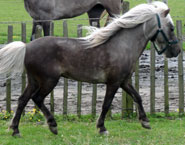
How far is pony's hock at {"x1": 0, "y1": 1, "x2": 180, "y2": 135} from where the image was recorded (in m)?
6.63

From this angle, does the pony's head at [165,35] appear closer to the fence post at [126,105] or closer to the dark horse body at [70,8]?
the fence post at [126,105]

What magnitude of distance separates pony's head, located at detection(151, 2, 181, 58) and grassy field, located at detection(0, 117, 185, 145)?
124 cm

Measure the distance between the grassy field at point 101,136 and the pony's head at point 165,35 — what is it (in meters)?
1.24

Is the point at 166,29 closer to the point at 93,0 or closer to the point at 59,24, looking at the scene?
the point at 93,0

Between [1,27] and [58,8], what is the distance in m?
10.2

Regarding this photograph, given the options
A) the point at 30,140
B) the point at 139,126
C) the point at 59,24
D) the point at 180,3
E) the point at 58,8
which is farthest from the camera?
the point at 180,3

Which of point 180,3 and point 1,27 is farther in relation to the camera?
point 180,3

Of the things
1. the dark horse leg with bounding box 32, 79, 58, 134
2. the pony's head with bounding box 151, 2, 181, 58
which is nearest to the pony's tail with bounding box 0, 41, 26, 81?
the dark horse leg with bounding box 32, 79, 58, 134

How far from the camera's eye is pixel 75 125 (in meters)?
7.53

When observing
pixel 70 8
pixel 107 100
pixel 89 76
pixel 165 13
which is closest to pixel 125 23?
pixel 165 13

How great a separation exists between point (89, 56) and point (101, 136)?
120 cm

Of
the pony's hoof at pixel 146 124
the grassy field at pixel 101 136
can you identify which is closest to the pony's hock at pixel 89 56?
the grassy field at pixel 101 136

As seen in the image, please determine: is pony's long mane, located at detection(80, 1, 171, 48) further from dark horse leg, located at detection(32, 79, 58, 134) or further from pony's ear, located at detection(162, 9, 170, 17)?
dark horse leg, located at detection(32, 79, 58, 134)

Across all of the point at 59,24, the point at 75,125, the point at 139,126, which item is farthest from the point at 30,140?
the point at 59,24
